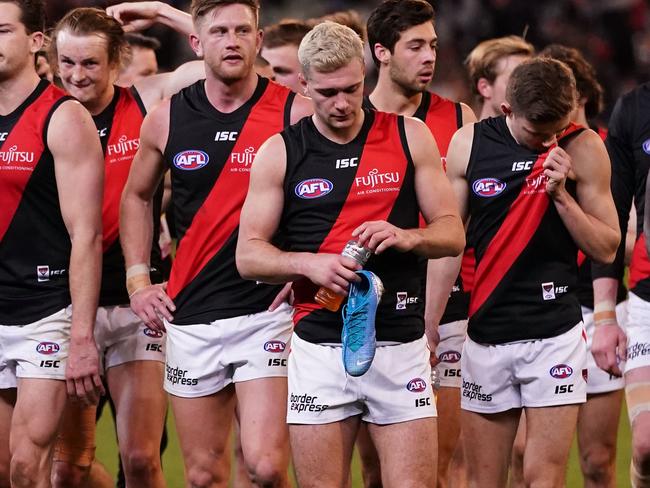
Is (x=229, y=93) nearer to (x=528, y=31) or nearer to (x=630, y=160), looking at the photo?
(x=630, y=160)

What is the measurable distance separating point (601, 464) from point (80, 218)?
9.79ft

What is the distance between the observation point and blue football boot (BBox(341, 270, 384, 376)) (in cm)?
525

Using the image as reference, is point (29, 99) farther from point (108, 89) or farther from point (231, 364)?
point (231, 364)

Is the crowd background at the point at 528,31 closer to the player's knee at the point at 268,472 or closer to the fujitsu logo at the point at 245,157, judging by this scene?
the fujitsu logo at the point at 245,157

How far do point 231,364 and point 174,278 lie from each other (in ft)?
1.71

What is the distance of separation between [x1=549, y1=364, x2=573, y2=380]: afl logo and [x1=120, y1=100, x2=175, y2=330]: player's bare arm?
5.88 ft

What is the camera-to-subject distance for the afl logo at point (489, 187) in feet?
20.0

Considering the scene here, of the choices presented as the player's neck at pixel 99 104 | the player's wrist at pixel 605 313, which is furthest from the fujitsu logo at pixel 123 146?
the player's wrist at pixel 605 313

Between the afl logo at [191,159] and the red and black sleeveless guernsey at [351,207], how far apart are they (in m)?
0.73

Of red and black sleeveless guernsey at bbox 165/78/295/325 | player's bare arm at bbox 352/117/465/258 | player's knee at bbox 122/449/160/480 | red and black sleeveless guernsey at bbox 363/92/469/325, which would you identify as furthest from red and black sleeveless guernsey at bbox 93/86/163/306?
player's bare arm at bbox 352/117/465/258

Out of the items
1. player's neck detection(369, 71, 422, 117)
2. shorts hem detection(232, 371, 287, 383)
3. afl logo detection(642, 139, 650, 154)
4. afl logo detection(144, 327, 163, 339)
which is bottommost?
shorts hem detection(232, 371, 287, 383)

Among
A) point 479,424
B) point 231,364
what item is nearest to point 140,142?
point 231,364

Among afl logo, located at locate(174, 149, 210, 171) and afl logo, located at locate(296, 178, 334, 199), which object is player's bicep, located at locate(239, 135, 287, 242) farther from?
afl logo, located at locate(174, 149, 210, 171)

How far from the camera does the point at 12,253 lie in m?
6.27
